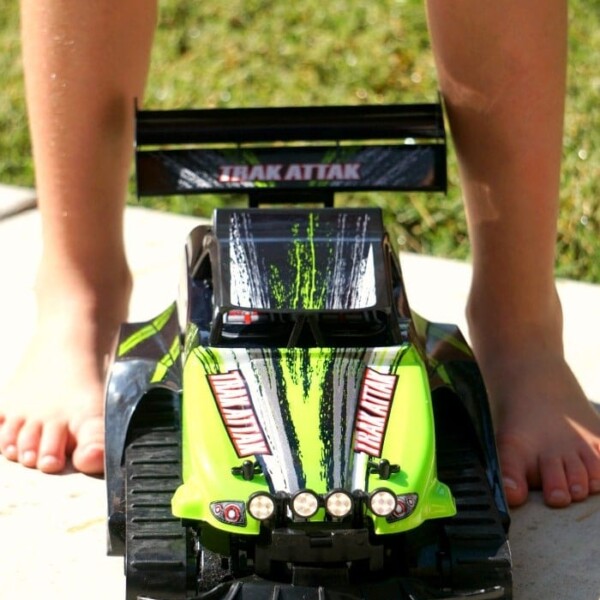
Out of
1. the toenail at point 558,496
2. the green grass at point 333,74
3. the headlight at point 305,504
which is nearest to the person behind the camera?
the headlight at point 305,504

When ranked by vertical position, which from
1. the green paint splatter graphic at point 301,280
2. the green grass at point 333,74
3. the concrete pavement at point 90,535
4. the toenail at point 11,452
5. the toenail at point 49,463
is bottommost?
the concrete pavement at point 90,535

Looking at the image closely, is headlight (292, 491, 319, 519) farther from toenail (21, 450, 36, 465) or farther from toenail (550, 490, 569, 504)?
toenail (21, 450, 36, 465)

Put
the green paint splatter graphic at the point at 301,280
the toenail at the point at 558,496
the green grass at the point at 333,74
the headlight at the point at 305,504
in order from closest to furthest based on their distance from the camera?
the headlight at the point at 305,504
the green paint splatter graphic at the point at 301,280
the toenail at the point at 558,496
the green grass at the point at 333,74

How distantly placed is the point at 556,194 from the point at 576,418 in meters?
0.38

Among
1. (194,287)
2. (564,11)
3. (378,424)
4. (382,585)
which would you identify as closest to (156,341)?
(194,287)

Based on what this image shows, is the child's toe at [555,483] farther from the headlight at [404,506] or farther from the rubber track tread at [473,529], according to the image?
the headlight at [404,506]

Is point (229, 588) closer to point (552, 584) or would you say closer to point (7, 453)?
point (552, 584)

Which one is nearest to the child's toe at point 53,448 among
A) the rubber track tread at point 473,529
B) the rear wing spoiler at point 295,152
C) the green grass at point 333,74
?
the rear wing spoiler at point 295,152

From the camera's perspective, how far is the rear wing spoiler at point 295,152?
2320 mm

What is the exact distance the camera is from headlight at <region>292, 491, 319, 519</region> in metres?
1.68

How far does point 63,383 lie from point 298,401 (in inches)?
26.8

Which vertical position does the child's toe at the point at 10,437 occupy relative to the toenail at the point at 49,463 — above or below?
above

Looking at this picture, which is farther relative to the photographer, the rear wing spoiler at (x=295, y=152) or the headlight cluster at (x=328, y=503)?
the rear wing spoiler at (x=295, y=152)

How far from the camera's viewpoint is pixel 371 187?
2318 millimetres
